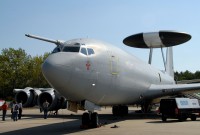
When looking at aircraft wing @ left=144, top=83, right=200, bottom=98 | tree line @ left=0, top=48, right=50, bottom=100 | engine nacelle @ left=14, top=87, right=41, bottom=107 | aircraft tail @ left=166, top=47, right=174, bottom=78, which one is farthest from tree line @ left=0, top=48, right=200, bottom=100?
aircraft wing @ left=144, top=83, right=200, bottom=98

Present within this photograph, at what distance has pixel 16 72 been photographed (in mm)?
82500

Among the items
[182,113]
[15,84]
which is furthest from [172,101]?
[15,84]

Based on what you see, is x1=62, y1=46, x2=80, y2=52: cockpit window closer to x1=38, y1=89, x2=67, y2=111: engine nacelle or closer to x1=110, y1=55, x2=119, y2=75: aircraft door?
x1=110, y1=55, x2=119, y2=75: aircraft door

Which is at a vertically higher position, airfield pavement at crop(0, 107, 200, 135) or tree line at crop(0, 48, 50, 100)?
tree line at crop(0, 48, 50, 100)

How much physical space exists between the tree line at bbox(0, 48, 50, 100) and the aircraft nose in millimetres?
69508

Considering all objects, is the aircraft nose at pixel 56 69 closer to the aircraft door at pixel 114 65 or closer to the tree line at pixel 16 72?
the aircraft door at pixel 114 65

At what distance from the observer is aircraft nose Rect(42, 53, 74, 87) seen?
12414mm

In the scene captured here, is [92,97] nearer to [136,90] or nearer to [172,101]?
[136,90]

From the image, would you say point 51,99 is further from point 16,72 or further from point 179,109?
point 16,72

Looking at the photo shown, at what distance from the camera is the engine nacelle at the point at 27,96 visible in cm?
2781

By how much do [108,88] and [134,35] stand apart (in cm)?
2229

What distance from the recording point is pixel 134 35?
37.0m

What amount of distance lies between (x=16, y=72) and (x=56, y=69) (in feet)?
240

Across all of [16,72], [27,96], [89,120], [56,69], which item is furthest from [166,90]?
[16,72]
